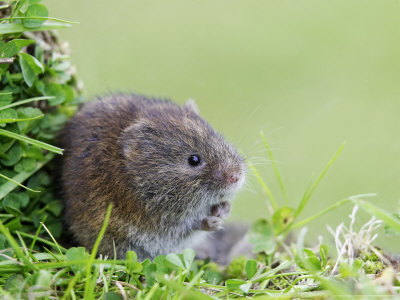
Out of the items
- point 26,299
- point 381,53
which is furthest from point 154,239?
point 381,53

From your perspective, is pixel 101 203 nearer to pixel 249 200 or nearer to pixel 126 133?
pixel 126 133

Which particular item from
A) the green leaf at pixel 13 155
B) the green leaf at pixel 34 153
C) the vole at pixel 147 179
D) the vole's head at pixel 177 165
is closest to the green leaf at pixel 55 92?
the vole at pixel 147 179

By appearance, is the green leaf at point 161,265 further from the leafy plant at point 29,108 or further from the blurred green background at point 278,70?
the blurred green background at point 278,70

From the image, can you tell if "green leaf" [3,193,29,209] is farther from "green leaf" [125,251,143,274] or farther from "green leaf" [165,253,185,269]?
"green leaf" [165,253,185,269]

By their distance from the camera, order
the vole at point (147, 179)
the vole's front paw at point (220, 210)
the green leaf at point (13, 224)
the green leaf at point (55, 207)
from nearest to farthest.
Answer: the green leaf at point (13, 224)
the vole at point (147, 179)
the green leaf at point (55, 207)
the vole's front paw at point (220, 210)

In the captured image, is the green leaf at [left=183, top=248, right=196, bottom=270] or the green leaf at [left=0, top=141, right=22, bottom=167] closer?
the green leaf at [left=183, top=248, right=196, bottom=270]

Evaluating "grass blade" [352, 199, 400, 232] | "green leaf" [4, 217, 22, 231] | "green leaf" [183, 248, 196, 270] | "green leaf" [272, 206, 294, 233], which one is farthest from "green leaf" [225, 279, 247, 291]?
"green leaf" [4, 217, 22, 231]

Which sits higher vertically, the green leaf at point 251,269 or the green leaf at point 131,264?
the green leaf at point 251,269
